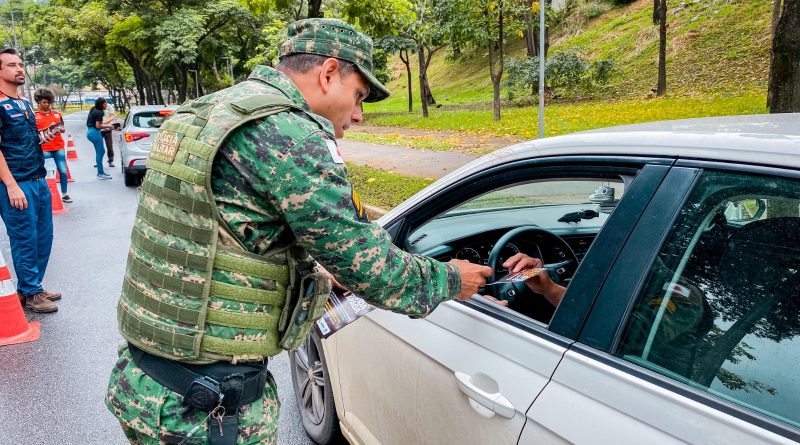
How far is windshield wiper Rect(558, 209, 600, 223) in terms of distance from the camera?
2.75 metres

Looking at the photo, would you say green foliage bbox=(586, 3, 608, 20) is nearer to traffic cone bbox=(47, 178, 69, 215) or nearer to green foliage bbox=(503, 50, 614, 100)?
green foliage bbox=(503, 50, 614, 100)

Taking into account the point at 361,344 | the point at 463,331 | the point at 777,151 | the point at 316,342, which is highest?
the point at 777,151

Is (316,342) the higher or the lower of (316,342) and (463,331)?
the lower

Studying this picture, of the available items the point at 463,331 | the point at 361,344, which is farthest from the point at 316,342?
the point at 463,331

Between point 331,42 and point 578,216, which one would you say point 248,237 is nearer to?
point 331,42

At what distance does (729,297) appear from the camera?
139 cm

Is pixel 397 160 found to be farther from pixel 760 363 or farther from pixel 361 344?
pixel 760 363

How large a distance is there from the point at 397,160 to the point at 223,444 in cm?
1080

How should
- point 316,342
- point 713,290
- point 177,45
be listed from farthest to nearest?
point 177,45, point 316,342, point 713,290

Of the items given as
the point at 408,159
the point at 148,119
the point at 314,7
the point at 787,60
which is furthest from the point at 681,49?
the point at 148,119

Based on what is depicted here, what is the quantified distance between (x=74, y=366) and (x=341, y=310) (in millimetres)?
2871

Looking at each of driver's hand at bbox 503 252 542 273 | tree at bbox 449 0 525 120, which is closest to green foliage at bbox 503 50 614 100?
tree at bbox 449 0 525 120

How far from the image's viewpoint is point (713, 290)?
1407 mm

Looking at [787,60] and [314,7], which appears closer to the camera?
[787,60]
